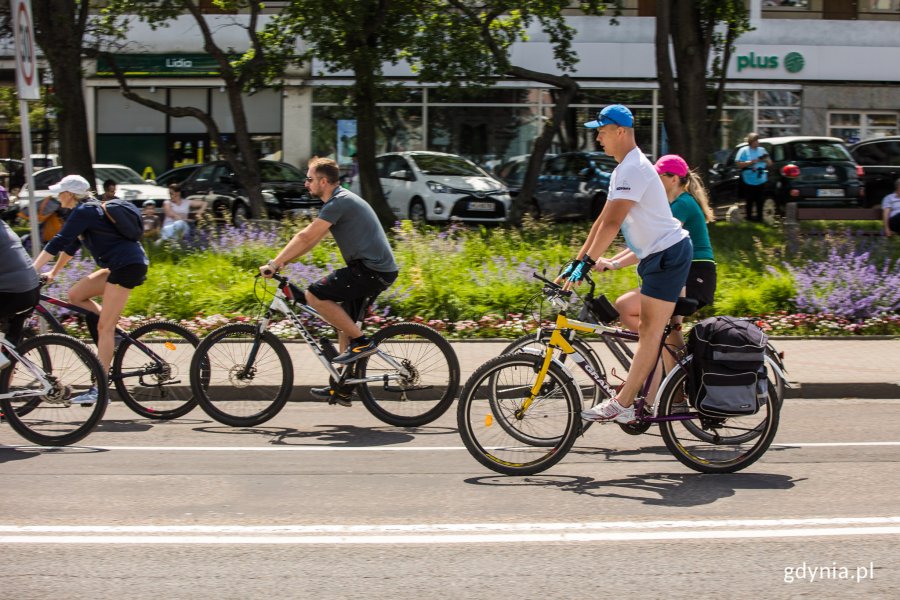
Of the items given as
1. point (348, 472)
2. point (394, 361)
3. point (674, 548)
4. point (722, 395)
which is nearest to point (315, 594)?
point (674, 548)

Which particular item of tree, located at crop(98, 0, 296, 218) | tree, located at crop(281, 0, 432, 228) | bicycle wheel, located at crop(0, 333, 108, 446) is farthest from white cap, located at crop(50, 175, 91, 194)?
tree, located at crop(98, 0, 296, 218)

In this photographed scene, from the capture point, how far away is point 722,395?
628 cm

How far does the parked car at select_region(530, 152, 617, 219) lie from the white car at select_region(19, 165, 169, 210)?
770 centimetres

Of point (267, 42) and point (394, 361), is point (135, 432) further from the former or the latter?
point (267, 42)

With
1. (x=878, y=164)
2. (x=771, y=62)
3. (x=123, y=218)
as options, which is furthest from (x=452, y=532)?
(x=771, y=62)

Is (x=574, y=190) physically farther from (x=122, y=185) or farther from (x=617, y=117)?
(x=617, y=117)

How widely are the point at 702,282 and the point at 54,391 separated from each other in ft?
14.0

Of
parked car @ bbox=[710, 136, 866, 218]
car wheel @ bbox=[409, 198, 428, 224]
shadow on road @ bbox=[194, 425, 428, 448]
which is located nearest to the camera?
shadow on road @ bbox=[194, 425, 428, 448]

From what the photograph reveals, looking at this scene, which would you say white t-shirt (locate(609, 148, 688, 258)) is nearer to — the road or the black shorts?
the road

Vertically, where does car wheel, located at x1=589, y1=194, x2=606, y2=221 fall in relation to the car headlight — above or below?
below

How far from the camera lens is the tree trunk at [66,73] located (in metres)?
17.7

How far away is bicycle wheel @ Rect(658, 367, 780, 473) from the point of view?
Result: 253 inches

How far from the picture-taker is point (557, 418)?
6.42 m

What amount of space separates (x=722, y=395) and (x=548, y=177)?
16629 mm
